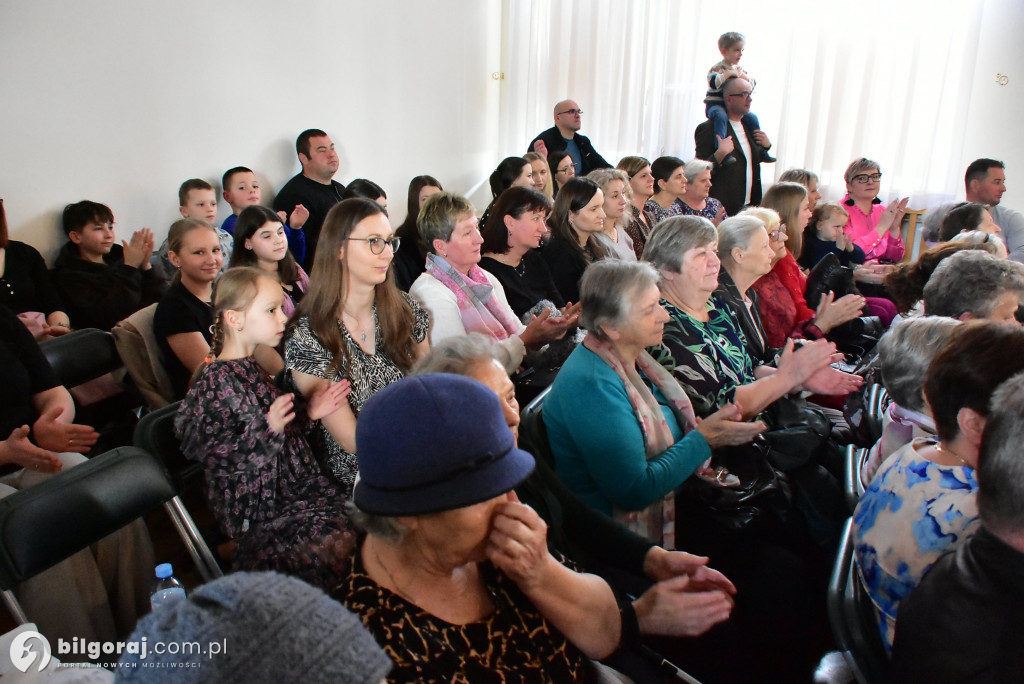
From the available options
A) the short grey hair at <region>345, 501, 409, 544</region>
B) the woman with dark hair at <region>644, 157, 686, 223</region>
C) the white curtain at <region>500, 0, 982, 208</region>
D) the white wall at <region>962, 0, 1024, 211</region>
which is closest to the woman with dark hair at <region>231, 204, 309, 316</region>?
the short grey hair at <region>345, 501, 409, 544</region>

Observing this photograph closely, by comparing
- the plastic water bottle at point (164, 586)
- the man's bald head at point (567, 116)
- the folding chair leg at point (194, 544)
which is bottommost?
the plastic water bottle at point (164, 586)

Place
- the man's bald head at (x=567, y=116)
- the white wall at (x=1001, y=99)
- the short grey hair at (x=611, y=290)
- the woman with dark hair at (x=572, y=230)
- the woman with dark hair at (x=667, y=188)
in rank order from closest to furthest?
1. the short grey hair at (x=611, y=290)
2. the woman with dark hair at (x=572, y=230)
3. the woman with dark hair at (x=667, y=188)
4. the white wall at (x=1001, y=99)
5. the man's bald head at (x=567, y=116)

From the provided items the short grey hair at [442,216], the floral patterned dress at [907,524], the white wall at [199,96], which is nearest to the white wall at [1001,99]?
the white wall at [199,96]

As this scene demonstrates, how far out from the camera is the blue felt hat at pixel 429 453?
0.94m

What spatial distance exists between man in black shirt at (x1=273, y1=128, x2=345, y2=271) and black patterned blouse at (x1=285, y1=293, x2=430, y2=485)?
2.69 m

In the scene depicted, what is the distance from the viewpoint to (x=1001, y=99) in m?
5.93

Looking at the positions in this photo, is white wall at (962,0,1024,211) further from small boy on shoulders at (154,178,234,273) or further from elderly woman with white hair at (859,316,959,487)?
small boy on shoulders at (154,178,234,273)

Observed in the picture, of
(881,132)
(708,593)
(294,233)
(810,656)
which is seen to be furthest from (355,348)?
(881,132)

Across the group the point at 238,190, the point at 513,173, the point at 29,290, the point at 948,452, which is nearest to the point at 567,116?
the point at 513,173

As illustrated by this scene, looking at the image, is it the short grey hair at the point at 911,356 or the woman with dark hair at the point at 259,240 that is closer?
the short grey hair at the point at 911,356

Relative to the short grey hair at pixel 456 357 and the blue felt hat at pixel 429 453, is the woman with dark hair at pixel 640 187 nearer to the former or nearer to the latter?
the short grey hair at pixel 456 357

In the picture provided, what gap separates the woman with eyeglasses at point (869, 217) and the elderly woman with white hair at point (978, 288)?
293 cm

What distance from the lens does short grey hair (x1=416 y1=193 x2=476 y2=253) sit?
2783 millimetres

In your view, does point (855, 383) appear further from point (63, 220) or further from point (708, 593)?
point (63, 220)
